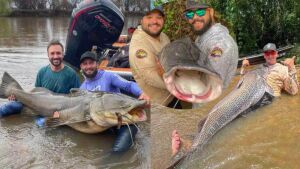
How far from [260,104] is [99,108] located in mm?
2384

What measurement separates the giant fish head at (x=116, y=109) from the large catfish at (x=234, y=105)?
128 centimetres

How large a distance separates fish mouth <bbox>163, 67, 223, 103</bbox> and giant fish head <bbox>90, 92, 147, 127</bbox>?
3.37 meters

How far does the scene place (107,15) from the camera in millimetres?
10000

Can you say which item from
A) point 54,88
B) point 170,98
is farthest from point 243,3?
point 170,98

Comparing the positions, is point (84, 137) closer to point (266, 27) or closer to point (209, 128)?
point (209, 128)

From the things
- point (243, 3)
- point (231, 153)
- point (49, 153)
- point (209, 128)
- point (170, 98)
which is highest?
point (243, 3)

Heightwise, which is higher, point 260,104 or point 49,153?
point 260,104

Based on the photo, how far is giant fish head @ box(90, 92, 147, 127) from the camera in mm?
6113

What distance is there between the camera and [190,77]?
2.66 m

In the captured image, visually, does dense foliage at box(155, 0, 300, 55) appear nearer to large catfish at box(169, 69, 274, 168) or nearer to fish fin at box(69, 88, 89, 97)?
large catfish at box(169, 69, 274, 168)

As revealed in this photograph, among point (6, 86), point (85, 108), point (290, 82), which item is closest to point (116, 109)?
point (85, 108)

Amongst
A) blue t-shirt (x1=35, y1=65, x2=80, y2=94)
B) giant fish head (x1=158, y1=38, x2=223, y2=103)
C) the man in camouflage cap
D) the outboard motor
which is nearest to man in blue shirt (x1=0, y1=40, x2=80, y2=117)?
blue t-shirt (x1=35, y1=65, x2=80, y2=94)

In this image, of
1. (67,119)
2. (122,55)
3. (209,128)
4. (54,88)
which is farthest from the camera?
(122,55)

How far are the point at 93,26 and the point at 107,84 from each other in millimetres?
3354
